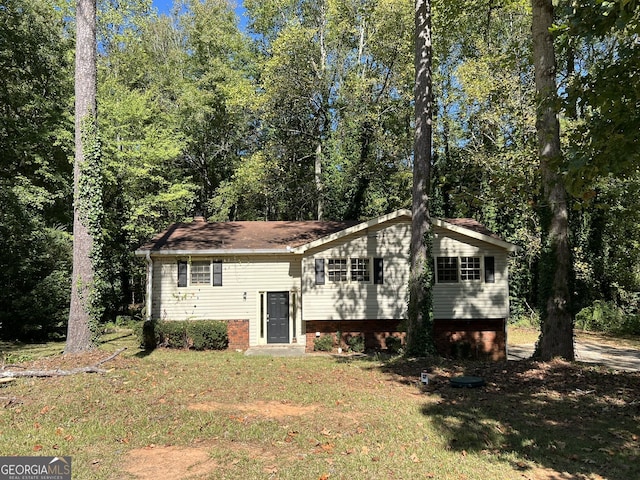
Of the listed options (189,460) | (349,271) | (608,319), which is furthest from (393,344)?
(608,319)

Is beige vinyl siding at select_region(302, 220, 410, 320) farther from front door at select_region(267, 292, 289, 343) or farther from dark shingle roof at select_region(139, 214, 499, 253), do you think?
dark shingle roof at select_region(139, 214, 499, 253)

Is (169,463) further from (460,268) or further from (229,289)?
(460,268)

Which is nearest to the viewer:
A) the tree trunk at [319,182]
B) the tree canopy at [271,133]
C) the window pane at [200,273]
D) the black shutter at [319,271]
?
the black shutter at [319,271]

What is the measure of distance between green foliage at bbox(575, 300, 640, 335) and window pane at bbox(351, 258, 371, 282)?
587 inches

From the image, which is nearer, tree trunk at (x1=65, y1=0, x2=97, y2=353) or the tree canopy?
tree trunk at (x1=65, y1=0, x2=97, y2=353)

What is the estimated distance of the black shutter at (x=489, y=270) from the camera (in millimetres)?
16484

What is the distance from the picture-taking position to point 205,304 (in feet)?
56.1

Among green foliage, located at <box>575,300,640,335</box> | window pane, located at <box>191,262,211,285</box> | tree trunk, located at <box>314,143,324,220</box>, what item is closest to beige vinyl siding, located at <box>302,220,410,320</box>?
window pane, located at <box>191,262,211,285</box>

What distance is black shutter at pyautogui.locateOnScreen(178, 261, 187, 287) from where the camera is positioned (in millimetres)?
17094

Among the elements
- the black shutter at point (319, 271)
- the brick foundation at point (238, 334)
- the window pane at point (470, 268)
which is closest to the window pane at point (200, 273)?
the brick foundation at point (238, 334)

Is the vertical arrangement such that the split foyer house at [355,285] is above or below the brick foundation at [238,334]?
above

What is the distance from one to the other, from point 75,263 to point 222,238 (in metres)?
7.84

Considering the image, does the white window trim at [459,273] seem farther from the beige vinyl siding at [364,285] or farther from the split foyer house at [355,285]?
the beige vinyl siding at [364,285]

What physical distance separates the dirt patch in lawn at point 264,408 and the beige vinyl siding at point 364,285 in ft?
30.9
